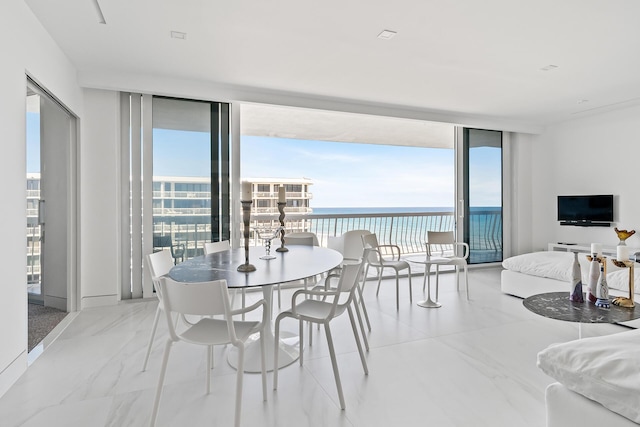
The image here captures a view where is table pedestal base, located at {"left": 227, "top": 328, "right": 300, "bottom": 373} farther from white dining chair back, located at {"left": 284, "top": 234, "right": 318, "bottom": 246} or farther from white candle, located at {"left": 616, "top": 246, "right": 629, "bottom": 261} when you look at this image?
white candle, located at {"left": 616, "top": 246, "right": 629, "bottom": 261}

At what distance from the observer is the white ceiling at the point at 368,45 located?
8.63 ft

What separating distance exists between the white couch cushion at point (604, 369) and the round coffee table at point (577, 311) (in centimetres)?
70

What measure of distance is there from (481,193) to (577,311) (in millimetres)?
4090

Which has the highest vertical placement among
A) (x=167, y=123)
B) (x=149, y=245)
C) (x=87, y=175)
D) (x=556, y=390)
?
(x=167, y=123)

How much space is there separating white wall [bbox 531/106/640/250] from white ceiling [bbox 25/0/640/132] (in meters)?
0.91

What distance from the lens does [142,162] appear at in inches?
166

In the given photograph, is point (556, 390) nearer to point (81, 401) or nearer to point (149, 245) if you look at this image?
point (81, 401)

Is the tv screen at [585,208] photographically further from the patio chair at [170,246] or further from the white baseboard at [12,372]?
the white baseboard at [12,372]

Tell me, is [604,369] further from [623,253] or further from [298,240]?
[298,240]

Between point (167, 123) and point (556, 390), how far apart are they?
4.44 metres

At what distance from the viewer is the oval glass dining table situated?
1.96 m

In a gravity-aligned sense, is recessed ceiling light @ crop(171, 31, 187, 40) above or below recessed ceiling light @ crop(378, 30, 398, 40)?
above

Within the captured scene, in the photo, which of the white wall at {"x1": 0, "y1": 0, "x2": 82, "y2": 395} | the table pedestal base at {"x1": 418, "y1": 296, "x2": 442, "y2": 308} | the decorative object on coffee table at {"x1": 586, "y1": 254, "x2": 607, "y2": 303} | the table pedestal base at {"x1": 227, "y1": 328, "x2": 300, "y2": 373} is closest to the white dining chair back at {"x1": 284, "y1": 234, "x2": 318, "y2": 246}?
the table pedestal base at {"x1": 227, "y1": 328, "x2": 300, "y2": 373}

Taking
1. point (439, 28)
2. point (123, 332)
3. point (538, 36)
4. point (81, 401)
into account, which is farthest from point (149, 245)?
point (538, 36)
